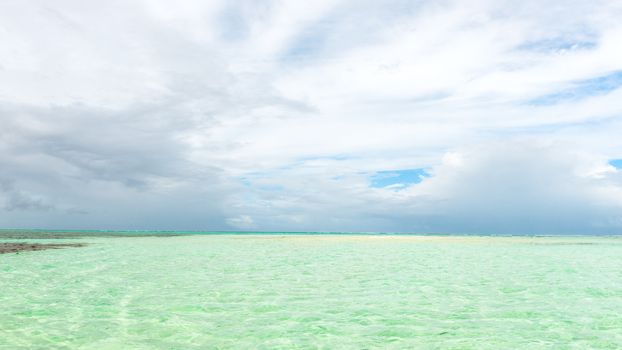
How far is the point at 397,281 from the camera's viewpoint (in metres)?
27.0

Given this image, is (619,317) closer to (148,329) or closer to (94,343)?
(148,329)

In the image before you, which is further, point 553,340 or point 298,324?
point 298,324

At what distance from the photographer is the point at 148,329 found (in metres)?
15.2

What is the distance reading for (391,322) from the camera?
16.3 meters

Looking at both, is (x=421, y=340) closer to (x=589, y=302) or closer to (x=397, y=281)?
(x=589, y=302)

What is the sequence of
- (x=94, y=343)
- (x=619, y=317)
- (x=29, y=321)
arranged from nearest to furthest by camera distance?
(x=94, y=343)
(x=29, y=321)
(x=619, y=317)

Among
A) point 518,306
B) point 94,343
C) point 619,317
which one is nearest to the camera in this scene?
point 94,343

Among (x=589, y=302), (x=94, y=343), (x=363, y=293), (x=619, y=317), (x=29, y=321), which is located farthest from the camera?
(x=363, y=293)

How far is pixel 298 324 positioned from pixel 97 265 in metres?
26.5

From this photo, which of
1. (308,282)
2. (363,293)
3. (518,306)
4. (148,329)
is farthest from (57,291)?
(518,306)

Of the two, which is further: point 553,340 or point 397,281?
point 397,281

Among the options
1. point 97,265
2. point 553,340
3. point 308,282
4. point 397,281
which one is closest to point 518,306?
point 553,340

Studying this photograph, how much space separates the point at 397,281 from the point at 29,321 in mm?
18327

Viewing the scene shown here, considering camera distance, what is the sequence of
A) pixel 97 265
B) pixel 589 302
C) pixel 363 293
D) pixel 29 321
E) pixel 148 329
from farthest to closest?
pixel 97 265 < pixel 363 293 < pixel 589 302 < pixel 29 321 < pixel 148 329
